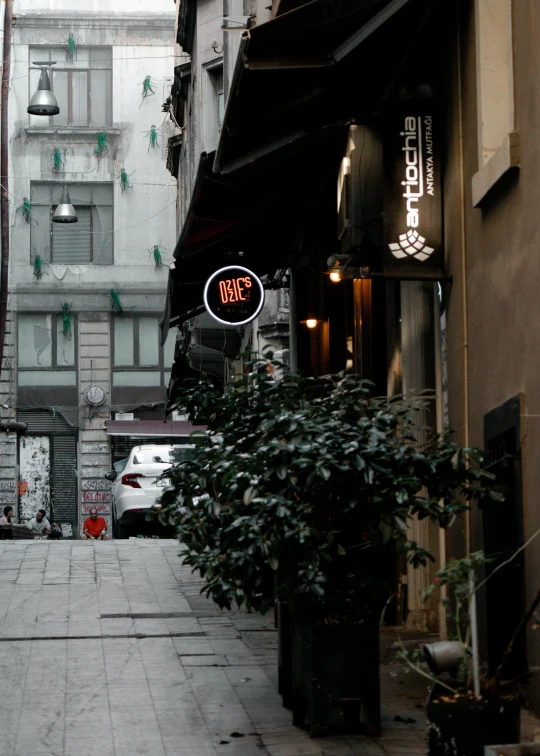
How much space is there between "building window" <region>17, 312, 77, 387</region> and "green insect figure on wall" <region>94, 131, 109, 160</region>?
199 inches

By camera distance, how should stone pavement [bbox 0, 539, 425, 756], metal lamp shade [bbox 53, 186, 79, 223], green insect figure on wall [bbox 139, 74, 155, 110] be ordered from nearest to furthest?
stone pavement [bbox 0, 539, 425, 756] < metal lamp shade [bbox 53, 186, 79, 223] < green insect figure on wall [bbox 139, 74, 155, 110]

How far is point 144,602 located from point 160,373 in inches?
1026

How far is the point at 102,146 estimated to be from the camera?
39.8 meters

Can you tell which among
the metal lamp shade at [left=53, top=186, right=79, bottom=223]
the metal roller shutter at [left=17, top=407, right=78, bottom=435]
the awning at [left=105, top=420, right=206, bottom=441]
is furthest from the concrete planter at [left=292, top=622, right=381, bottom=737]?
the metal roller shutter at [left=17, top=407, right=78, bottom=435]

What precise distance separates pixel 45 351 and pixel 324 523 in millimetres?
32065

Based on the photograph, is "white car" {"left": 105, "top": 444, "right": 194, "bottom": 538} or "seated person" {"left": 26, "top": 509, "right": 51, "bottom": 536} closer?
"white car" {"left": 105, "top": 444, "right": 194, "bottom": 538}

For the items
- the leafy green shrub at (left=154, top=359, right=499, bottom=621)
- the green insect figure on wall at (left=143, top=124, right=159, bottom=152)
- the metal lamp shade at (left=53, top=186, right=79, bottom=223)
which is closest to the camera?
the leafy green shrub at (left=154, top=359, right=499, bottom=621)

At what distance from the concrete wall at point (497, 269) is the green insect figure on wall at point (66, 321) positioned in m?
29.8

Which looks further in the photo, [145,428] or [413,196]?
[145,428]

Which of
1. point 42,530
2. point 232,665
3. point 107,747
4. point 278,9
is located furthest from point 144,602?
point 42,530

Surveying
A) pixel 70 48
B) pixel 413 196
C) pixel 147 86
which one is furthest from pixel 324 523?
pixel 70 48

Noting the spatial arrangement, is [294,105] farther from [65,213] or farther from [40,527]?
[65,213]

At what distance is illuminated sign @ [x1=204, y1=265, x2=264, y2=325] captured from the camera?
1708 centimetres

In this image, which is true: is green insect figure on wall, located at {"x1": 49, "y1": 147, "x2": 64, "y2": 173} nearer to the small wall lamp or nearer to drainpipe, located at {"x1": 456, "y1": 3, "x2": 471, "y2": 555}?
the small wall lamp
